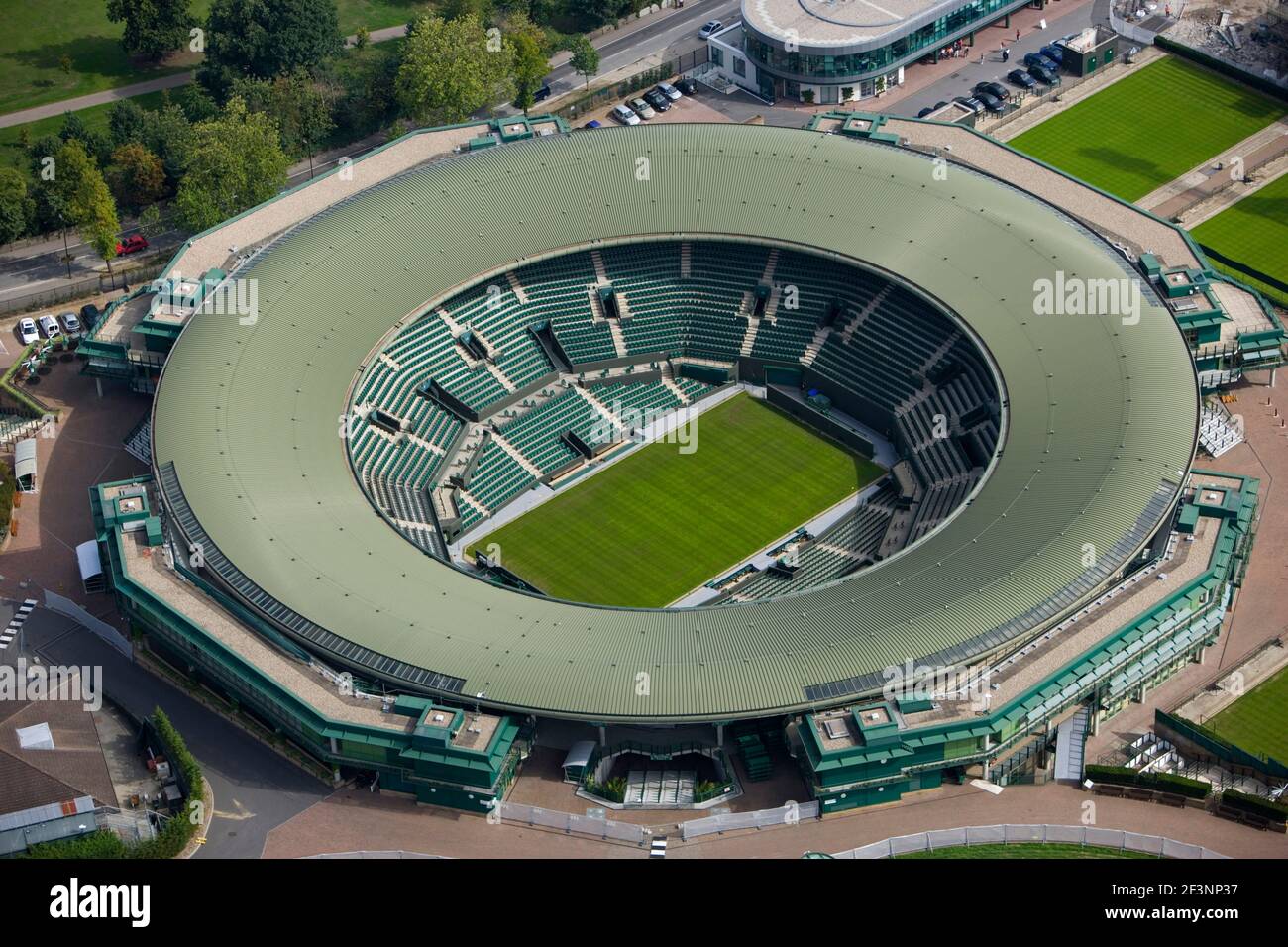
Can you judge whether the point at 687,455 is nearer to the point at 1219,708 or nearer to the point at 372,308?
the point at 372,308

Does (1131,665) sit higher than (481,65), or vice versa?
(481,65)

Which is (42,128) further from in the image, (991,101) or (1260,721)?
(1260,721)

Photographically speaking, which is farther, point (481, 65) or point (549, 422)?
point (481, 65)

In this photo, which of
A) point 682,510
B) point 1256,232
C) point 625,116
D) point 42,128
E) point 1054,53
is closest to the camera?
point 682,510

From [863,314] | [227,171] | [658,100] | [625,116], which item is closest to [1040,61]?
[658,100]

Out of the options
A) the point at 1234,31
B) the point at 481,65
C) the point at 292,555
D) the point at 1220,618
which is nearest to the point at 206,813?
the point at 292,555

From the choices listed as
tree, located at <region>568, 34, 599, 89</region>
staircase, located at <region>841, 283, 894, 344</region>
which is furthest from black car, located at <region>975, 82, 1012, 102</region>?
staircase, located at <region>841, 283, 894, 344</region>
